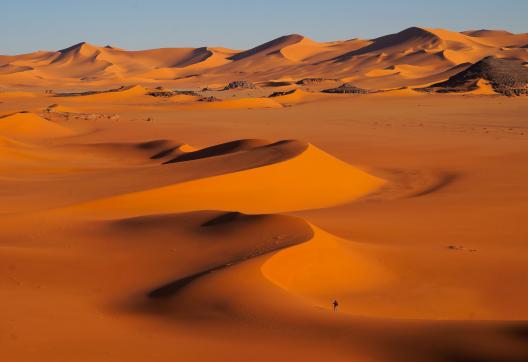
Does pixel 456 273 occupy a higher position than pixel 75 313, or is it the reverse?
pixel 75 313

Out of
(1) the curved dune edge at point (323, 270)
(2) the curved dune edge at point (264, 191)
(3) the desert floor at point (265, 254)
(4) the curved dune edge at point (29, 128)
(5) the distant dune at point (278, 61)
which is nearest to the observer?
(3) the desert floor at point (265, 254)

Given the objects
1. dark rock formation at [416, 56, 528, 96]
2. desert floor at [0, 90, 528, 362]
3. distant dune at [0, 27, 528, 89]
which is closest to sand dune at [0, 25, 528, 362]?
desert floor at [0, 90, 528, 362]

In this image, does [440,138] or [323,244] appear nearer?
[323,244]

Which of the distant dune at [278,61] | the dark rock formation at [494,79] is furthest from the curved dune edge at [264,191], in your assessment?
the distant dune at [278,61]

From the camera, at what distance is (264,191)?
1395 centimetres

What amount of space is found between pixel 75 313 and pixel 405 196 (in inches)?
370

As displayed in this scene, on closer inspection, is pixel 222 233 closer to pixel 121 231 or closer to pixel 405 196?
pixel 121 231

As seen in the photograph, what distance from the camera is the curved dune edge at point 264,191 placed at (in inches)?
486

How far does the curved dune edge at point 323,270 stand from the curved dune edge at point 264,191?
4.35 m

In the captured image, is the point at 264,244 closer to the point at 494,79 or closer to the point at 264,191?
the point at 264,191

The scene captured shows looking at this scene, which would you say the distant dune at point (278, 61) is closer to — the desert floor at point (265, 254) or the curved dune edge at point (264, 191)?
the desert floor at point (265, 254)

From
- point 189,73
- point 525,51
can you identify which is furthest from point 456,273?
point 189,73

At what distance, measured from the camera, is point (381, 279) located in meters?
8.15

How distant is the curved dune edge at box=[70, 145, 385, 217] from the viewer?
12336 millimetres
